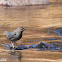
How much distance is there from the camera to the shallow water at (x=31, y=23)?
880 centimetres

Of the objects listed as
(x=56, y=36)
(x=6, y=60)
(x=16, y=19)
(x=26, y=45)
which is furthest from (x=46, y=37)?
(x=16, y=19)

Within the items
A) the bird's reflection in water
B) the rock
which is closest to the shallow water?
the bird's reflection in water

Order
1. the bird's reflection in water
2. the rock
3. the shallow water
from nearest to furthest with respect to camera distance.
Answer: the bird's reflection in water → the shallow water → the rock

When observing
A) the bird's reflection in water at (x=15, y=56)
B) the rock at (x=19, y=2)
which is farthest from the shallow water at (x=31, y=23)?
the rock at (x=19, y=2)

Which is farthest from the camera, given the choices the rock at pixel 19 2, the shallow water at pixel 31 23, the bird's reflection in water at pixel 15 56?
the rock at pixel 19 2

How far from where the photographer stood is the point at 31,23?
40.2 ft

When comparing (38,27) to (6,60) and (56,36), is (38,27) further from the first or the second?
(6,60)

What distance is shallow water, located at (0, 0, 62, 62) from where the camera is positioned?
8.80 meters

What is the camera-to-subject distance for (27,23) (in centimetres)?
1223

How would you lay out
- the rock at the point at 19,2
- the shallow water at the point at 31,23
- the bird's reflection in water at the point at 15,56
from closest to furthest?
the bird's reflection in water at the point at 15,56 < the shallow water at the point at 31,23 < the rock at the point at 19,2

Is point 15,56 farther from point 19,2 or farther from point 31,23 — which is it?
point 19,2

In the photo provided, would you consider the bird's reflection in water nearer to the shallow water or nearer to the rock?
the shallow water

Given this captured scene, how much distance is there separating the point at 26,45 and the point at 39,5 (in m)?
9.74

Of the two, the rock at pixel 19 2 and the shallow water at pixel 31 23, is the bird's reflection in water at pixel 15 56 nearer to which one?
the shallow water at pixel 31 23
